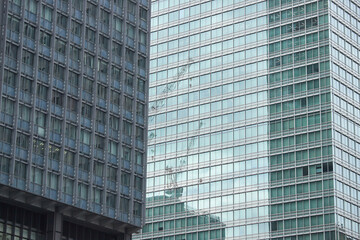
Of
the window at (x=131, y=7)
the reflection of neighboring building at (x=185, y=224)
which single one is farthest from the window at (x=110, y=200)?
the reflection of neighboring building at (x=185, y=224)

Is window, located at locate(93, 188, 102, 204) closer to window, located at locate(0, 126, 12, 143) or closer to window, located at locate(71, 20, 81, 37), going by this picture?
window, located at locate(0, 126, 12, 143)

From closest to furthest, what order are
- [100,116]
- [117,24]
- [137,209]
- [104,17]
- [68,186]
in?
[68,186] < [100,116] < [137,209] < [104,17] < [117,24]

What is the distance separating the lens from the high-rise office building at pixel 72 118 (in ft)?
398

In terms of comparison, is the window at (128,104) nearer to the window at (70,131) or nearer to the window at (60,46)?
the window at (70,131)

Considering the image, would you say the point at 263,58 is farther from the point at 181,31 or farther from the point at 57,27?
the point at 57,27

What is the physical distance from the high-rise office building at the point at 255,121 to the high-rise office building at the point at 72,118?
40.6 meters

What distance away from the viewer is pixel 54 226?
413ft

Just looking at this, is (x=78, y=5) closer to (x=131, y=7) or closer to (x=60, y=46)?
(x=60, y=46)

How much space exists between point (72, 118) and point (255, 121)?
58724 mm

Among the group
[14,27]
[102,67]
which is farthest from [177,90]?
[14,27]

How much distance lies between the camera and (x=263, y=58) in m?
182

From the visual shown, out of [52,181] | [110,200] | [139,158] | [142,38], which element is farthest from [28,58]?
[142,38]

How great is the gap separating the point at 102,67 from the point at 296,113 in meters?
50.3

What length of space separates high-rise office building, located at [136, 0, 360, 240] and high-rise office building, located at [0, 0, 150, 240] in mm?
40619
